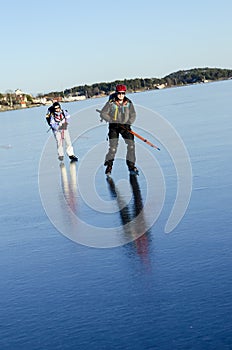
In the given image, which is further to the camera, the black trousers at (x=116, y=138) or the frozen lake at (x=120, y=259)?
the black trousers at (x=116, y=138)

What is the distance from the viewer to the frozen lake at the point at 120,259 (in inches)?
188

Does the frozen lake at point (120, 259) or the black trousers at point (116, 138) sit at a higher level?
the black trousers at point (116, 138)

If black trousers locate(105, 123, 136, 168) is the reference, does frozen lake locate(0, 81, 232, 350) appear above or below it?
below

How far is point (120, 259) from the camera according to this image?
6.68 metres

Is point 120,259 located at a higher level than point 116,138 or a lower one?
lower

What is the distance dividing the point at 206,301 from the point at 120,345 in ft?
2.96

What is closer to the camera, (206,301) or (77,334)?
(77,334)

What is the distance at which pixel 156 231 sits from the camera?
7770mm

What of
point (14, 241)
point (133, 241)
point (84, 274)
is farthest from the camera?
point (14, 241)

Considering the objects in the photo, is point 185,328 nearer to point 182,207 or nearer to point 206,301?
point 206,301

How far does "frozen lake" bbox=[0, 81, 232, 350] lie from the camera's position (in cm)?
477

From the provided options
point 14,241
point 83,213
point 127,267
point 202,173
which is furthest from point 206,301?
point 202,173

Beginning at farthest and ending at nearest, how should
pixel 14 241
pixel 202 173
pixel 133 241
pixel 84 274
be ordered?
pixel 202 173
pixel 14 241
pixel 133 241
pixel 84 274

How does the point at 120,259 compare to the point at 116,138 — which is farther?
the point at 116,138
